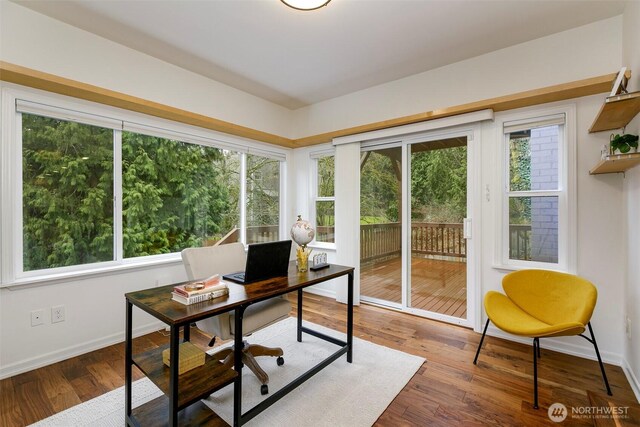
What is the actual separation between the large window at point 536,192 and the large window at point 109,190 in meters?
3.13

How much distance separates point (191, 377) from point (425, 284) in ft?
9.01

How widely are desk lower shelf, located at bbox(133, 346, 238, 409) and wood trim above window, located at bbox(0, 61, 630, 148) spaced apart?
2.15 m

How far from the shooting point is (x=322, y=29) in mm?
2402

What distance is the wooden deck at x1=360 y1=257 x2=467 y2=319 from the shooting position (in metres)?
3.17

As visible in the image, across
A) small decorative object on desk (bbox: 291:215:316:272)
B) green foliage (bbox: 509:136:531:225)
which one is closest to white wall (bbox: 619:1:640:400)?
green foliage (bbox: 509:136:531:225)

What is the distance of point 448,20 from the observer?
7.52 ft

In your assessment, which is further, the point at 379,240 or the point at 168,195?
the point at 379,240

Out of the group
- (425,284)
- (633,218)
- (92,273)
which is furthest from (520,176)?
(92,273)

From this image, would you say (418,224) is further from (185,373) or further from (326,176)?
(185,373)

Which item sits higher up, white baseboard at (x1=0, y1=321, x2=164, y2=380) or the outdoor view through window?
the outdoor view through window

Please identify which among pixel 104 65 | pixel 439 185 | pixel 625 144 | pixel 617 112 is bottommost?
pixel 439 185

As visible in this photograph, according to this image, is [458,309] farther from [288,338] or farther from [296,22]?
[296,22]

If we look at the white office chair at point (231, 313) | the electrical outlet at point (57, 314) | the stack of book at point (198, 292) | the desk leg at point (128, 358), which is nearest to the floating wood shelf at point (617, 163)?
the white office chair at point (231, 313)

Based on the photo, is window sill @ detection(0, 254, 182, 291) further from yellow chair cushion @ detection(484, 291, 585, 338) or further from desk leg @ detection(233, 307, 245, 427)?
yellow chair cushion @ detection(484, 291, 585, 338)
